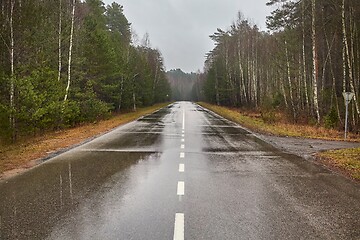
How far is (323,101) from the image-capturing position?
28641 millimetres

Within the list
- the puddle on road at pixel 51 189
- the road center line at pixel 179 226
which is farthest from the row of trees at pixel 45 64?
the road center line at pixel 179 226

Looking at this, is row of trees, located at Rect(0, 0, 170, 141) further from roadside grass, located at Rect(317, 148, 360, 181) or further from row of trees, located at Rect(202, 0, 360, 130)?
row of trees, located at Rect(202, 0, 360, 130)

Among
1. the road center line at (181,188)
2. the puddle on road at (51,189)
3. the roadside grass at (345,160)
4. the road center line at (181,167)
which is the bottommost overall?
the roadside grass at (345,160)

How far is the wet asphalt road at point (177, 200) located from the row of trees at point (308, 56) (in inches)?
552

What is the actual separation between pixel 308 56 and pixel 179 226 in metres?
32.8

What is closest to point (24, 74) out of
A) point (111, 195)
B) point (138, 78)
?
point (111, 195)

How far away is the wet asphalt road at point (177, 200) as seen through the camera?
4.68m

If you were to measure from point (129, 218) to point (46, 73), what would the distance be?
14.9 m

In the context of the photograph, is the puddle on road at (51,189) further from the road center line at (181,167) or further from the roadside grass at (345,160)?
the roadside grass at (345,160)

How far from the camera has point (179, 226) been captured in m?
4.81

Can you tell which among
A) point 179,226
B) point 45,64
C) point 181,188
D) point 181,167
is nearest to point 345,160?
point 181,167

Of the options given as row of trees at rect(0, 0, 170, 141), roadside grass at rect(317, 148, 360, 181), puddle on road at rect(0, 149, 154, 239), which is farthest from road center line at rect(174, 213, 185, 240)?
row of trees at rect(0, 0, 170, 141)

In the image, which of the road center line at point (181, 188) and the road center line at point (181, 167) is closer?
the road center line at point (181, 188)

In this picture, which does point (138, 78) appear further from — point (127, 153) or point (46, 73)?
point (127, 153)
